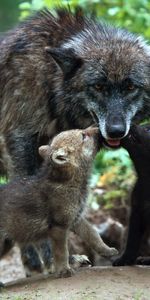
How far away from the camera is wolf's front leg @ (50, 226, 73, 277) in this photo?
253 inches

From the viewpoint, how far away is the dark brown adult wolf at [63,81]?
7211mm

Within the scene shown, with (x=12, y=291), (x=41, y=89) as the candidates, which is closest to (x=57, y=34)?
(x=41, y=89)

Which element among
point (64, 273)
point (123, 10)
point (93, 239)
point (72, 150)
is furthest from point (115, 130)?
point (123, 10)

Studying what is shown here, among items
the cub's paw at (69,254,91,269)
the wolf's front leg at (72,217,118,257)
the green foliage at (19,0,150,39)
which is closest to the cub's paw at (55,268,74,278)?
the wolf's front leg at (72,217,118,257)

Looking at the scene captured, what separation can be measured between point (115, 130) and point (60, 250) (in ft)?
3.84

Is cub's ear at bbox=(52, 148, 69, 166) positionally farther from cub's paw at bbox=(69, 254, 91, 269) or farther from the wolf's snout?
cub's paw at bbox=(69, 254, 91, 269)

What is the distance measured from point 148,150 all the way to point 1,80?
167cm

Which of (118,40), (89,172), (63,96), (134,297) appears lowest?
(134,297)

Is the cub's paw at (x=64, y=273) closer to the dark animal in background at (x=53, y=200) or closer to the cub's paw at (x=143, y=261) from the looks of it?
the dark animal in background at (x=53, y=200)

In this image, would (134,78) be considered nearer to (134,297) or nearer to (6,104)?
(6,104)

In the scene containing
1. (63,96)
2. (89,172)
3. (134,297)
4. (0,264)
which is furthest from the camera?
(0,264)

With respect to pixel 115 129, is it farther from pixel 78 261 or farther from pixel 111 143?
pixel 78 261

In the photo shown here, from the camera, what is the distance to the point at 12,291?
6438 millimetres

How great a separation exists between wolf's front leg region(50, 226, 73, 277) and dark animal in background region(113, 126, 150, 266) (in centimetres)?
92
